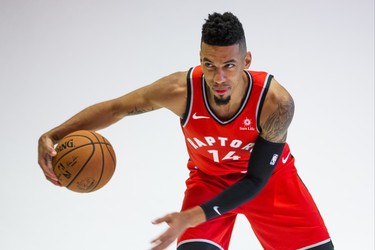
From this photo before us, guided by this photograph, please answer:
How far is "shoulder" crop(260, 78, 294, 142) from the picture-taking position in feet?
10.5

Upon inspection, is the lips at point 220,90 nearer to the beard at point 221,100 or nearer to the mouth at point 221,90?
the mouth at point 221,90

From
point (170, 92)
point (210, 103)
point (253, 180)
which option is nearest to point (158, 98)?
point (170, 92)

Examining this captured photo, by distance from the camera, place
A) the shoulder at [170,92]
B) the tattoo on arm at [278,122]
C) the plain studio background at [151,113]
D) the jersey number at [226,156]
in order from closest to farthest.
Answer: the tattoo on arm at [278,122]
the shoulder at [170,92]
the jersey number at [226,156]
the plain studio background at [151,113]

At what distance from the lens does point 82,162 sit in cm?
295

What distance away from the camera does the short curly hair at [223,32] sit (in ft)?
9.81

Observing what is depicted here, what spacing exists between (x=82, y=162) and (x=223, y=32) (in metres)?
0.88

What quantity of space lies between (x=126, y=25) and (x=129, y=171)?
2.00m

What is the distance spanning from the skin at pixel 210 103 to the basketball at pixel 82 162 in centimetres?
6

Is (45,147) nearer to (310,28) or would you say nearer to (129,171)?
(129,171)

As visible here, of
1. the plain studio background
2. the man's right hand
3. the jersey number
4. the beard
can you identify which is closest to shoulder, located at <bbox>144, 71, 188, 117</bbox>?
the beard

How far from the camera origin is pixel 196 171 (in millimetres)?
A: 3693

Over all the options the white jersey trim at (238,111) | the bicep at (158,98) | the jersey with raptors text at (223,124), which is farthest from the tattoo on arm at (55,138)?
the white jersey trim at (238,111)

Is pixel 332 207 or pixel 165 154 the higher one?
pixel 165 154
